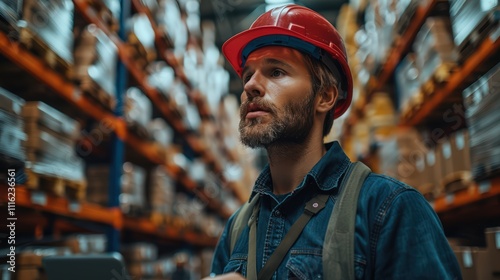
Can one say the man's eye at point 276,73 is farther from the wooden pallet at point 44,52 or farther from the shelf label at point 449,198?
the shelf label at point 449,198

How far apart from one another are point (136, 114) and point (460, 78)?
10.8 ft

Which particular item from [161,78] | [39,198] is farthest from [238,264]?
[161,78]

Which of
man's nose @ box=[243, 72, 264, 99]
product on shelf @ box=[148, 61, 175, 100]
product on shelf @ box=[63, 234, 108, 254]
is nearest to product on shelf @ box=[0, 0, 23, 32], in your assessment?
man's nose @ box=[243, 72, 264, 99]

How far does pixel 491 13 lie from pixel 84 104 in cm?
307

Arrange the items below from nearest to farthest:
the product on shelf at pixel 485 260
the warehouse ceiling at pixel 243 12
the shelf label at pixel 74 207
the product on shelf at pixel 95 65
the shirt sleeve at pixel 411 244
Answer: the shirt sleeve at pixel 411 244 < the product on shelf at pixel 485 260 < the shelf label at pixel 74 207 < the product on shelf at pixel 95 65 < the warehouse ceiling at pixel 243 12

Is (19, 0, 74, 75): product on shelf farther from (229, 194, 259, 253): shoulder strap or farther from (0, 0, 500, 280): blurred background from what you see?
(229, 194, 259, 253): shoulder strap

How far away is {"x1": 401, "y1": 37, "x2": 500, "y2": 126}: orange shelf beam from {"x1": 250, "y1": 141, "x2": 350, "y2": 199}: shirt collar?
158 centimetres

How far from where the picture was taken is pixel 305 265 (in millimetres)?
1458

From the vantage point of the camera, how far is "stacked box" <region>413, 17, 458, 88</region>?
3.60 metres

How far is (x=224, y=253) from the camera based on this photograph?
6.30 feet

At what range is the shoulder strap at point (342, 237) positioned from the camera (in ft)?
4.52

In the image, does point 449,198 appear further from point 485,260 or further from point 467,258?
point 485,260

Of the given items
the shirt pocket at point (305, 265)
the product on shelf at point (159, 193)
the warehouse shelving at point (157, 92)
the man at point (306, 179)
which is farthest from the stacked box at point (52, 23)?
the product on shelf at point (159, 193)

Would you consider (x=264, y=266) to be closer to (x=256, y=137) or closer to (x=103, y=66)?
(x=256, y=137)
